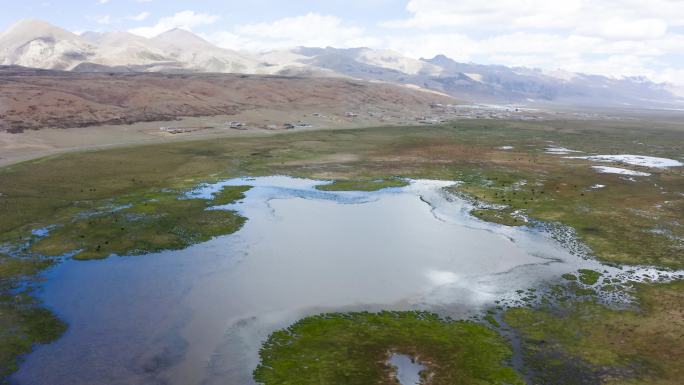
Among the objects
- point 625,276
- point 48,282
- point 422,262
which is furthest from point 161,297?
point 625,276

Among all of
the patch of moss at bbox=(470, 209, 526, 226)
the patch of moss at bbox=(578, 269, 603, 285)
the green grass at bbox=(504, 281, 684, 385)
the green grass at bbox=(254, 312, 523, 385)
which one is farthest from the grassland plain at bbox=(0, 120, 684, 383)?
the green grass at bbox=(254, 312, 523, 385)

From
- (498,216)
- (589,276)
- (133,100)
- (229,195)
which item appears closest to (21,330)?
(229,195)

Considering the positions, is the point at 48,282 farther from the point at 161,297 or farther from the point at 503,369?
the point at 503,369

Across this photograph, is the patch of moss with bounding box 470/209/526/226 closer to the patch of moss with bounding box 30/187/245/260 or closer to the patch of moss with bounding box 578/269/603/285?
the patch of moss with bounding box 578/269/603/285

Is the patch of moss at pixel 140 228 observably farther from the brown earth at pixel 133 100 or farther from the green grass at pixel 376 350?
the brown earth at pixel 133 100

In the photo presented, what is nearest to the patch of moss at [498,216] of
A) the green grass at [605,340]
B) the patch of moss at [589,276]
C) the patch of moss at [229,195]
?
the patch of moss at [589,276]
